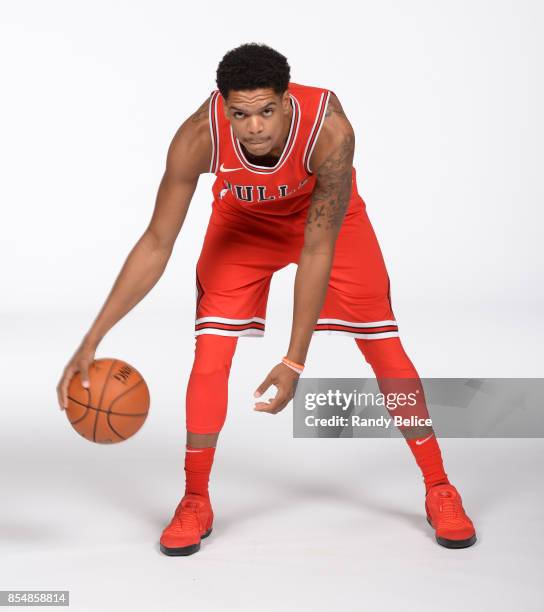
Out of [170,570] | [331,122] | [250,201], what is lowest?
[170,570]

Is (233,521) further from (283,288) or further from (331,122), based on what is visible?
(283,288)

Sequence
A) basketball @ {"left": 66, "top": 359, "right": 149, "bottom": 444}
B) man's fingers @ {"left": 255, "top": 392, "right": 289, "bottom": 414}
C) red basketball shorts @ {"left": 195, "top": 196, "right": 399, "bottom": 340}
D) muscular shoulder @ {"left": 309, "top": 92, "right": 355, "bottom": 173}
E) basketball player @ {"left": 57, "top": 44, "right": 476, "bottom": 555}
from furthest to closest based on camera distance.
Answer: red basketball shorts @ {"left": 195, "top": 196, "right": 399, "bottom": 340} → muscular shoulder @ {"left": 309, "top": 92, "right": 355, "bottom": 173} → basketball @ {"left": 66, "top": 359, "right": 149, "bottom": 444} → basketball player @ {"left": 57, "top": 44, "right": 476, "bottom": 555} → man's fingers @ {"left": 255, "top": 392, "right": 289, "bottom": 414}

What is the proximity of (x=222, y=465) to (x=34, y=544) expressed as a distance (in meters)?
1.28

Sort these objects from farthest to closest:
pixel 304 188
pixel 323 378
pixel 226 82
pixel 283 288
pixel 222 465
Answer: pixel 283 288
pixel 323 378
pixel 222 465
pixel 304 188
pixel 226 82

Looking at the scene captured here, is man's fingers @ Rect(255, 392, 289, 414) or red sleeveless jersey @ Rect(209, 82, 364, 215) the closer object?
man's fingers @ Rect(255, 392, 289, 414)

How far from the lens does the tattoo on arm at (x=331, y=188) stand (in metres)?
4.13

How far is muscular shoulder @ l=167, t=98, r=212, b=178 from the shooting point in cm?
410

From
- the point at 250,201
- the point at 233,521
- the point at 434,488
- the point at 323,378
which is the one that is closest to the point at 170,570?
the point at 233,521

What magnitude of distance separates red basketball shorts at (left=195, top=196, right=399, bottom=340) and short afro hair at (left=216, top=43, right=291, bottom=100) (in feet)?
2.71

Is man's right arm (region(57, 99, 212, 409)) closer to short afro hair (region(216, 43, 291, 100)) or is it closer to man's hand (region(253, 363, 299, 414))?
short afro hair (region(216, 43, 291, 100))

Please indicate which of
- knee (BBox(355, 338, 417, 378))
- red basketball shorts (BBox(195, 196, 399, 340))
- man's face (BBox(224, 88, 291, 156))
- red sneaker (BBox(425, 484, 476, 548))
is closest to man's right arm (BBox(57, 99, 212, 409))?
man's face (BBox(224, 88, 291, 156))

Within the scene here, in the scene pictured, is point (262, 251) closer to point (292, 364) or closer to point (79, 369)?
point (292, 364)

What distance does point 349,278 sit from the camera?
4.57 metres

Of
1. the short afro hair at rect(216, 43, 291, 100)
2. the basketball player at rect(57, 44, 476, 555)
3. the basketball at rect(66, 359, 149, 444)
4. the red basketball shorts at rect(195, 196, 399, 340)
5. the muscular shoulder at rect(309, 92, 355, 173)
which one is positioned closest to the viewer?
the short afro hair at rect(216, 43, 291, 100)
